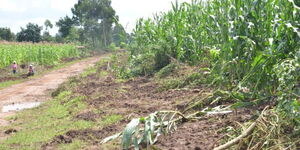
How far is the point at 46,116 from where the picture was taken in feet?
24.3

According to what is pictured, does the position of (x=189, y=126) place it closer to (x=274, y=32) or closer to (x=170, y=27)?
(x=274, y=32)

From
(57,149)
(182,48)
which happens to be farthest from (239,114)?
(182,48)

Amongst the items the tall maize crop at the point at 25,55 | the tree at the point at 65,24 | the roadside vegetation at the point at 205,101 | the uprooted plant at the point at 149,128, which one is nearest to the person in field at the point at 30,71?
the tall maize crop at the point at 25,55

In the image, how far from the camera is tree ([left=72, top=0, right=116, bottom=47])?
47.5 m

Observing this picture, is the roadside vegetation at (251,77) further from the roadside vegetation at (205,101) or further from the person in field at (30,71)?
the person in field at (30,71)

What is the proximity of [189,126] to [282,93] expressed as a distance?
1.24 meters

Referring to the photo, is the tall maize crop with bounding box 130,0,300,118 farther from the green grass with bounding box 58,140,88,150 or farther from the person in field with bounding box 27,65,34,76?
the person in field with bounding box 27,65,34,76

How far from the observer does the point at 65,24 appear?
5581cm

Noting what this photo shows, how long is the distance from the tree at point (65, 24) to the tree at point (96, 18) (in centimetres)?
312

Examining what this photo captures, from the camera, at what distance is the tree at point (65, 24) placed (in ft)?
182

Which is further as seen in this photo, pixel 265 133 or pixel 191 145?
pixel 191 145

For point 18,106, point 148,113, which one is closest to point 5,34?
point 18,106

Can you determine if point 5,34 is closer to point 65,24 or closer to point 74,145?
point 65,24

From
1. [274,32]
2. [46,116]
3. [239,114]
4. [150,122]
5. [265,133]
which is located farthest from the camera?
[46,116]
